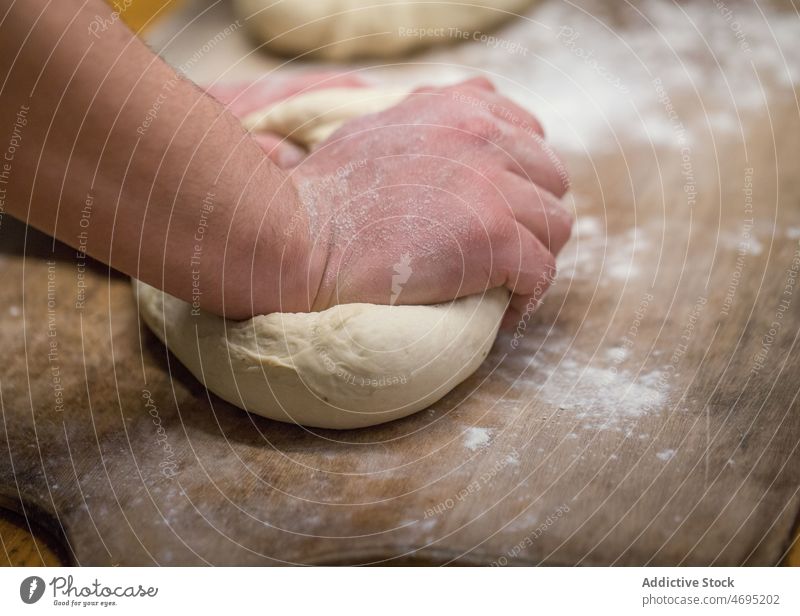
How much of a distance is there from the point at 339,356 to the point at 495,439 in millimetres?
150

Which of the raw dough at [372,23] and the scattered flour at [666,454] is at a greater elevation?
the raw dough at [372,23]

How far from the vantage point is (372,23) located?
1071mm

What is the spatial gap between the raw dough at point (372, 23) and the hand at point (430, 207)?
360 millimetres

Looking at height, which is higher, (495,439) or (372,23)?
(372,23)

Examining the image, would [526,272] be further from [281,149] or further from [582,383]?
[281,149]

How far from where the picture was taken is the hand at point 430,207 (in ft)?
2.07

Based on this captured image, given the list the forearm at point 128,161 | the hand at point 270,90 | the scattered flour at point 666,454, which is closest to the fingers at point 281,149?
the hand at point 270,90

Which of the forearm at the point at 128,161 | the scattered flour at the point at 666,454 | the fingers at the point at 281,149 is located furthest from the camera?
the fingers at the point at 281,149

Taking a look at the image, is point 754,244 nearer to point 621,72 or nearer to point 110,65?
point 621,72

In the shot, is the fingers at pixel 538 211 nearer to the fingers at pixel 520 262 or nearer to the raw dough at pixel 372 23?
the fingers at pixel 520 262

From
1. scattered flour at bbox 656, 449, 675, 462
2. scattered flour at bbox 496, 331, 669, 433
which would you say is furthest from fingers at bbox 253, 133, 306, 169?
scattered flour at bbox 656, 449, 675, 462

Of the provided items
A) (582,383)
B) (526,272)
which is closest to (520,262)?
(526,272)
